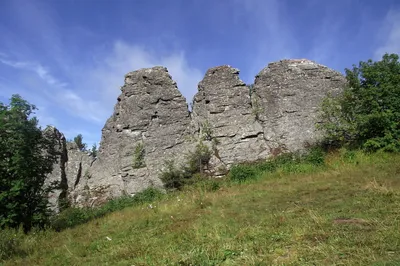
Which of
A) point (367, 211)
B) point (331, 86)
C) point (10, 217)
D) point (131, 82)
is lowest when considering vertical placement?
point (367, 211)

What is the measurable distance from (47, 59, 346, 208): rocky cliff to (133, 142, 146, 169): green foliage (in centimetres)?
6

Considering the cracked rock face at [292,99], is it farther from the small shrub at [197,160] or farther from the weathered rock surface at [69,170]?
the weathered rock surface at [69,170]

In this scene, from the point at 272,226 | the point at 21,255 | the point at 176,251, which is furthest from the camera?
the point at 21,255

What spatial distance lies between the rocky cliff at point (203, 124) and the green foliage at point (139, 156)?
0.21 ft

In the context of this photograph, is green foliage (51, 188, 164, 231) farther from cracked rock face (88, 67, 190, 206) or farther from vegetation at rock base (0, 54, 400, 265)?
cracked rock face (88, 67, 190, 206)

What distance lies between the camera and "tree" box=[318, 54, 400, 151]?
14.8m

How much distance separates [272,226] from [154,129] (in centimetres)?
1418

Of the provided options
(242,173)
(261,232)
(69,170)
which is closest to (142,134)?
(69,170)

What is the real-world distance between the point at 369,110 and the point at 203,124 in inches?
372

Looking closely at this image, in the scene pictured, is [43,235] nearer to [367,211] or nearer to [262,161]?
[367,211]

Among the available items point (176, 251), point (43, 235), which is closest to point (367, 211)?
point (176, 251)

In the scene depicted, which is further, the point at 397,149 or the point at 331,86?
the point at 331,86

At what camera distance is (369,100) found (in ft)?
50.3

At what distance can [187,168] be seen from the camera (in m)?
18.3
